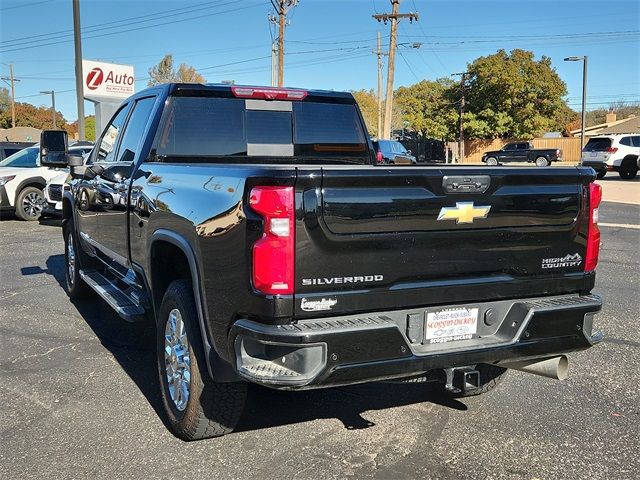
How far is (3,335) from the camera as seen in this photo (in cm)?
562

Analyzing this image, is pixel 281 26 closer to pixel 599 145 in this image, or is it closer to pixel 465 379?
pixel 599 145

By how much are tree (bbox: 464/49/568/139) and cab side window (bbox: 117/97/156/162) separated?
1880 inches

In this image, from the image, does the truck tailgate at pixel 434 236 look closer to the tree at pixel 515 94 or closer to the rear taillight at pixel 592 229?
the rear taillight at pixel 592 229

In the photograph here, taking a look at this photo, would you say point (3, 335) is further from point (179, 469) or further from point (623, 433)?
point (623, 433)

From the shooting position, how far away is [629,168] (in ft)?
90.1

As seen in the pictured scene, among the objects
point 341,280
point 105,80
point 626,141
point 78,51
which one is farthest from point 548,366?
point 105,80

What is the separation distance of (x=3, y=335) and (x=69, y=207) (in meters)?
1.67

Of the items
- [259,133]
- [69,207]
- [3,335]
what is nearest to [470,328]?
[259,133]

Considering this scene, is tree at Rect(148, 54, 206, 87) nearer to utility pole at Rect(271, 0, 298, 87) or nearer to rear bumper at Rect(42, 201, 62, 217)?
utility pole at Rect(271, 0, 298, 87)

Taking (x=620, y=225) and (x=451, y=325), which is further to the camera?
(x=620, y=225)

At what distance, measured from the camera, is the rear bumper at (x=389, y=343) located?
276 cm

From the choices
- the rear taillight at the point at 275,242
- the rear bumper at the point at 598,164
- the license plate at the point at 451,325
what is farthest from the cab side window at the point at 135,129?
the rear bumper at the point at 598,164

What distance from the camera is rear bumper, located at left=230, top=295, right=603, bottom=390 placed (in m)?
2.76

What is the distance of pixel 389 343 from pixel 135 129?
3.06 metres
